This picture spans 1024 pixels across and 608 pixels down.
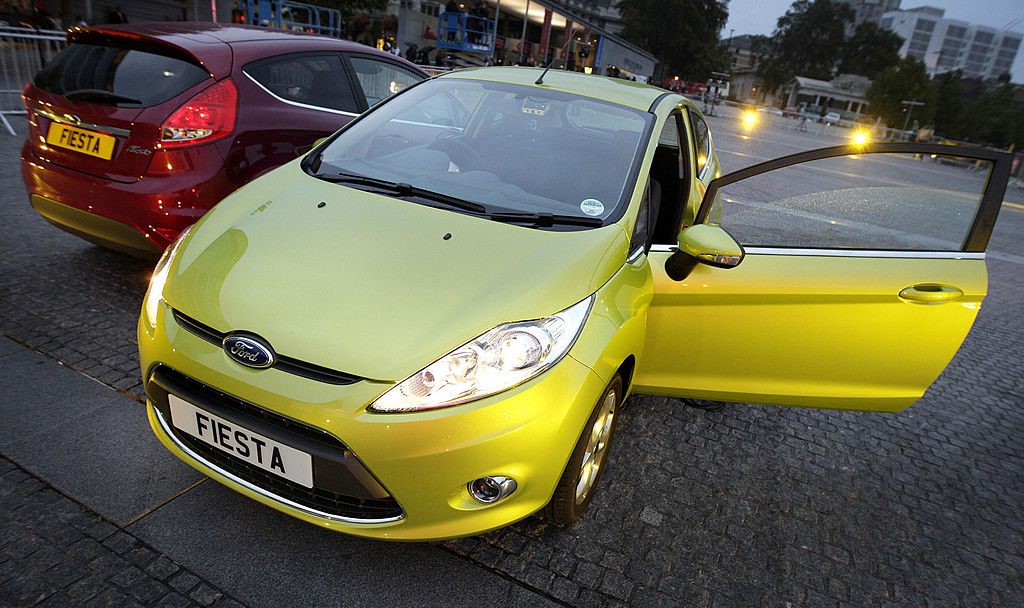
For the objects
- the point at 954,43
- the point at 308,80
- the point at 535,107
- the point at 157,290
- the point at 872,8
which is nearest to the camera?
the point at 157,290

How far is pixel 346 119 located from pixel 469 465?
328cm

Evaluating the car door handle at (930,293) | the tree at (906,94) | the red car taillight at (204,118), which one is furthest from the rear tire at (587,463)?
the tree at (906,94)

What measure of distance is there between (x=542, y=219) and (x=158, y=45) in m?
2.66

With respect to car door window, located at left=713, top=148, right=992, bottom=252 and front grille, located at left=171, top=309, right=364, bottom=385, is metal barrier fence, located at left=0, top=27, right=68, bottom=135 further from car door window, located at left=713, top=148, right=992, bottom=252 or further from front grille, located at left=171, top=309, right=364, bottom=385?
car door window, located at left=713, top=148, right=992, bottom=252

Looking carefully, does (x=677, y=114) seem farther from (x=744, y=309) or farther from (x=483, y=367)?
(x=483, y=367)

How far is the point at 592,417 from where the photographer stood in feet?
6.82

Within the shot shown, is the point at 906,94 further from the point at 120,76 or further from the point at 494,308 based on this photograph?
the point at 494,308

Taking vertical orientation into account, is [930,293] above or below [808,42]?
below

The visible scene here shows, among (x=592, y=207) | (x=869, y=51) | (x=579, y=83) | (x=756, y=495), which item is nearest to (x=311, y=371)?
(x=592, y=207)

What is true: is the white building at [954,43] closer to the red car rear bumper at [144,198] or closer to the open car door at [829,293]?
the open car door at [829,293]

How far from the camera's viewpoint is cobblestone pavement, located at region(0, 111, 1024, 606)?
224 centimetres

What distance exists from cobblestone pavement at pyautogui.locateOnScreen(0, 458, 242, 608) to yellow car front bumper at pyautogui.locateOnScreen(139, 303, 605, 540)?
0.34m

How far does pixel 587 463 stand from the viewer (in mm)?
2348

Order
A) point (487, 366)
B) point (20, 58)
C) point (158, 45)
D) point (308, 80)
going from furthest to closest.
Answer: point (20, 58), point (308, 80), point (158, 45), point (487, 366)
